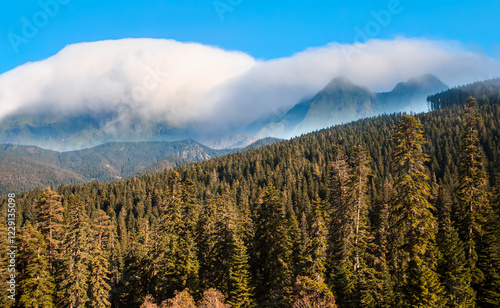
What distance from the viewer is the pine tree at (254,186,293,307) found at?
113 feet

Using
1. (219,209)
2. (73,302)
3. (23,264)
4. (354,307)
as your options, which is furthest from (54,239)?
(354,307)

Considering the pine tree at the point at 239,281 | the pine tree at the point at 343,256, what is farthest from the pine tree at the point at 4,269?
the pine tree at the point at 343,256

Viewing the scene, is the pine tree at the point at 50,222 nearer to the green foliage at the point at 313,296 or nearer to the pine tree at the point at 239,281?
the pine tree at the point at 239,281

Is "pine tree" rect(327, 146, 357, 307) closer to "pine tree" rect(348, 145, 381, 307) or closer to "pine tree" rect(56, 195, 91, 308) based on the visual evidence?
"pine tree" rect(348, 145, 381, 307)

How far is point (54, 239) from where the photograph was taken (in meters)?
43.7

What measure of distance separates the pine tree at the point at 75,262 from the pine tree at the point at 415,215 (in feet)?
117

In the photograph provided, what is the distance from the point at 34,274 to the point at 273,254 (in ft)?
96.7

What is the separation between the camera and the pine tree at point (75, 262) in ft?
115

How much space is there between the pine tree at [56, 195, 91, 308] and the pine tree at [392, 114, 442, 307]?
35.5 m

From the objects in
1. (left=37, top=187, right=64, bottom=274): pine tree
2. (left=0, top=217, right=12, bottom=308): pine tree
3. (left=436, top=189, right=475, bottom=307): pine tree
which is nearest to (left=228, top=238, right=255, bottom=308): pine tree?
(left=436, top=189, right=475, bottom=307): pine tree

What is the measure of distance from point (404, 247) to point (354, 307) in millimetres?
11076

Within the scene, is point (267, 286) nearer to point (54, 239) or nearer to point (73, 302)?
point (73, 302)

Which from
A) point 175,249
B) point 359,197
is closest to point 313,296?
point 359,197

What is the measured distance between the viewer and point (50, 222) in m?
43.9
